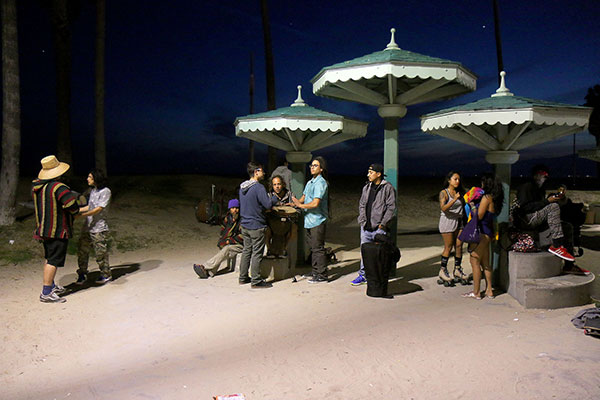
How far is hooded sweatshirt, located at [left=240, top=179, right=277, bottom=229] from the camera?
6680mm

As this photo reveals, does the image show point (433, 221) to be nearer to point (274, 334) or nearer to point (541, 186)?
point (541, 186)

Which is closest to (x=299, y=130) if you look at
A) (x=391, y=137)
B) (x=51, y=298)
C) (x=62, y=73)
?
(x=391, y=137)

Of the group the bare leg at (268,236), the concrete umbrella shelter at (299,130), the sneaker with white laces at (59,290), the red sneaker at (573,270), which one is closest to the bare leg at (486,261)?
the red sneaker at (573,270)

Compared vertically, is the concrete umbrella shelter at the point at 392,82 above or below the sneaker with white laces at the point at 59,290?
above

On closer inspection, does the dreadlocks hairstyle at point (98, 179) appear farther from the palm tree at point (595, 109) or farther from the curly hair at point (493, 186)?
the palm tree at point (595, 109)

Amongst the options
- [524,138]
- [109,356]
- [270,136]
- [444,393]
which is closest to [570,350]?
[444,393]

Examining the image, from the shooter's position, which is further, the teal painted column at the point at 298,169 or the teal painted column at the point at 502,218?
the teal painted column at the point at 298,169

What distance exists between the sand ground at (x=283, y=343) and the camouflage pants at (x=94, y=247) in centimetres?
34

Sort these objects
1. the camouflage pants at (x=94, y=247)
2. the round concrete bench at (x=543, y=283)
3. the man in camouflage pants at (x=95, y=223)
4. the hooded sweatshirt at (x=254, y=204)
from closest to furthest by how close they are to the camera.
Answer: the round concrete bench at (x=543, y=283) < the hooded sweatshirt at (x=254, y=204) < the man in camouflage pants at (x=95, y=223) < the camouflage pants at (x=94, y=247)

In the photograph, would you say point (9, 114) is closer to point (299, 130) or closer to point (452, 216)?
point (299, 130)

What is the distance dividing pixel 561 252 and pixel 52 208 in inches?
268

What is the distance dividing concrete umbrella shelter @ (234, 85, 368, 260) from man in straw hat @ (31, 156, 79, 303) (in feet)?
9.82

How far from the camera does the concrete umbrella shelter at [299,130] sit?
729cm

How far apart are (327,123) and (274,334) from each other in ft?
11.9
